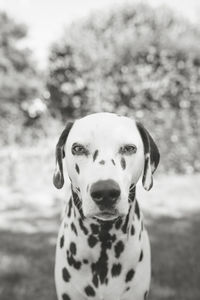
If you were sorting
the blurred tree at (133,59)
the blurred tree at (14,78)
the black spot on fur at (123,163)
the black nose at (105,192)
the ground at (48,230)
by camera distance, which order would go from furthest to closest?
1. the blurred tree at (14,78)
2. the blurred tree at (133,59)
3. the ground at (48,230)
4. the black spot on fur at (123,163)
5. the black nose at (105,192)

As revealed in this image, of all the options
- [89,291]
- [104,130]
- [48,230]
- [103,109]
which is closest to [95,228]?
[89,291]

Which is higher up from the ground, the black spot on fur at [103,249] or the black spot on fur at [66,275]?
the black spot on fur at [103,249]

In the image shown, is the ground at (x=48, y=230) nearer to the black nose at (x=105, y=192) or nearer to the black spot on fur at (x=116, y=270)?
the black spot on fur at (x=116, y=270)

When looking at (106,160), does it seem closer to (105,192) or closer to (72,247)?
(105,192)

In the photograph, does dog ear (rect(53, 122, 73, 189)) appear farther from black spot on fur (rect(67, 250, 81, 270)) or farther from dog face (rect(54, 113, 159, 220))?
black spot on fur (rect(67, 250, 81, 270))

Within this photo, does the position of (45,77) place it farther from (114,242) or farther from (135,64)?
(114,242)

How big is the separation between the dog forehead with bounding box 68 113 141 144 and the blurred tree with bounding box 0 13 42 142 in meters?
25.1

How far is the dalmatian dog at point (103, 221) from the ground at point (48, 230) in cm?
Answer: 152

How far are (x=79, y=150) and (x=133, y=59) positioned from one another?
68.4 feet

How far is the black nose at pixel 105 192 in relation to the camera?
7.05ft

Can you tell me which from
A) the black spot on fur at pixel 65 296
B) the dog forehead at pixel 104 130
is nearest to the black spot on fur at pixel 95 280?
the black spot on fur at pixel 65 296

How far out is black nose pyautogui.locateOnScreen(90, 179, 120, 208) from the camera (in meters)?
2.15

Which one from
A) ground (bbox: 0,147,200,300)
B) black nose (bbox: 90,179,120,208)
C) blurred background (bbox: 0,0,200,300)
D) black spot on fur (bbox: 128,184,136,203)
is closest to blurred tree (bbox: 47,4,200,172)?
blurred background (bbox: 0,0,200,300)

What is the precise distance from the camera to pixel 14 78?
28.3 m
